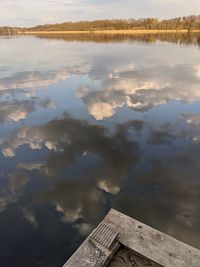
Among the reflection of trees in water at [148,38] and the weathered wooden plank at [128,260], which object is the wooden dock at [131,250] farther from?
the reflection of trees in water at [148,38]

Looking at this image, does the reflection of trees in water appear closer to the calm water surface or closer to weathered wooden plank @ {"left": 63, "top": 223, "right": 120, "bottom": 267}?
the calm water surface

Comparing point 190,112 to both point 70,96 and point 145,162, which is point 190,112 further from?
point 70,96

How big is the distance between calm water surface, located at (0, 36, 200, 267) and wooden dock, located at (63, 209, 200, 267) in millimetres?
616

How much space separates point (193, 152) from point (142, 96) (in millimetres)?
6274

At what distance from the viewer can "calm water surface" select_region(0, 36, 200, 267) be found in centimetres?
552

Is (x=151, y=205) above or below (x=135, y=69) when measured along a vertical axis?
below

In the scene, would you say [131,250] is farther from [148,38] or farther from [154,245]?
[148,38]

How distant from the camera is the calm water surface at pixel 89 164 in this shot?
18.1 ft

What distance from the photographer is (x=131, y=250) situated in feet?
15.4

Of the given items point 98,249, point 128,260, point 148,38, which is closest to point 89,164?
point 98,249

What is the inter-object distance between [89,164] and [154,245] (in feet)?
11.9

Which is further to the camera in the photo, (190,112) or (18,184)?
(190,112)

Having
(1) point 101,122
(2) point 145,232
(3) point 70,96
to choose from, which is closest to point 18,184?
(2) point 145,232

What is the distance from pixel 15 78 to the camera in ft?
60.0
